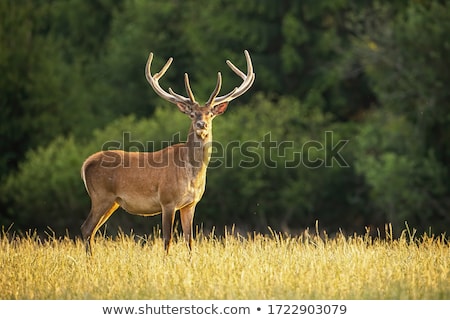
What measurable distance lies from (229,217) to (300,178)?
233 cm

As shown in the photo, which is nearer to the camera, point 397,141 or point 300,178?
point 397,141

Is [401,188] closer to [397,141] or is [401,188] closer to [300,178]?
[397,141]

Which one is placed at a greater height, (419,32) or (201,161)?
(419,32)

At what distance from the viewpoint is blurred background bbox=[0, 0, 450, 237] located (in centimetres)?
2770

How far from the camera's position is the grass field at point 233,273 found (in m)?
9.66

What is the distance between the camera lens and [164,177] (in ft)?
40.7

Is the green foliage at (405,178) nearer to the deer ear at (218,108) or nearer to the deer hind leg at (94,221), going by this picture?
the deer ear at (218,108)

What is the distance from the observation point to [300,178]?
30.2 meters

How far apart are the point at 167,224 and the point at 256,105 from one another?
840 inches

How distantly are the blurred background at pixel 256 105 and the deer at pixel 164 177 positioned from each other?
569 inches

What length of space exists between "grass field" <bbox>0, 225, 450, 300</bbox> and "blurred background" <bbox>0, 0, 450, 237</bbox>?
15154mm

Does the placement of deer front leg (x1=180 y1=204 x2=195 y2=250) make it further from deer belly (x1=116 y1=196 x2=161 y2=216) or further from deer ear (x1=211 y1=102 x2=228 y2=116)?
deer ear (x1=211 y1=102 x2=228 y2=116)

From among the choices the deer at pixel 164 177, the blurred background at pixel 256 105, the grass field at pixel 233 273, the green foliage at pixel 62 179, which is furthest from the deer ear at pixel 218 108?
the green foliage at pixel 62 179
